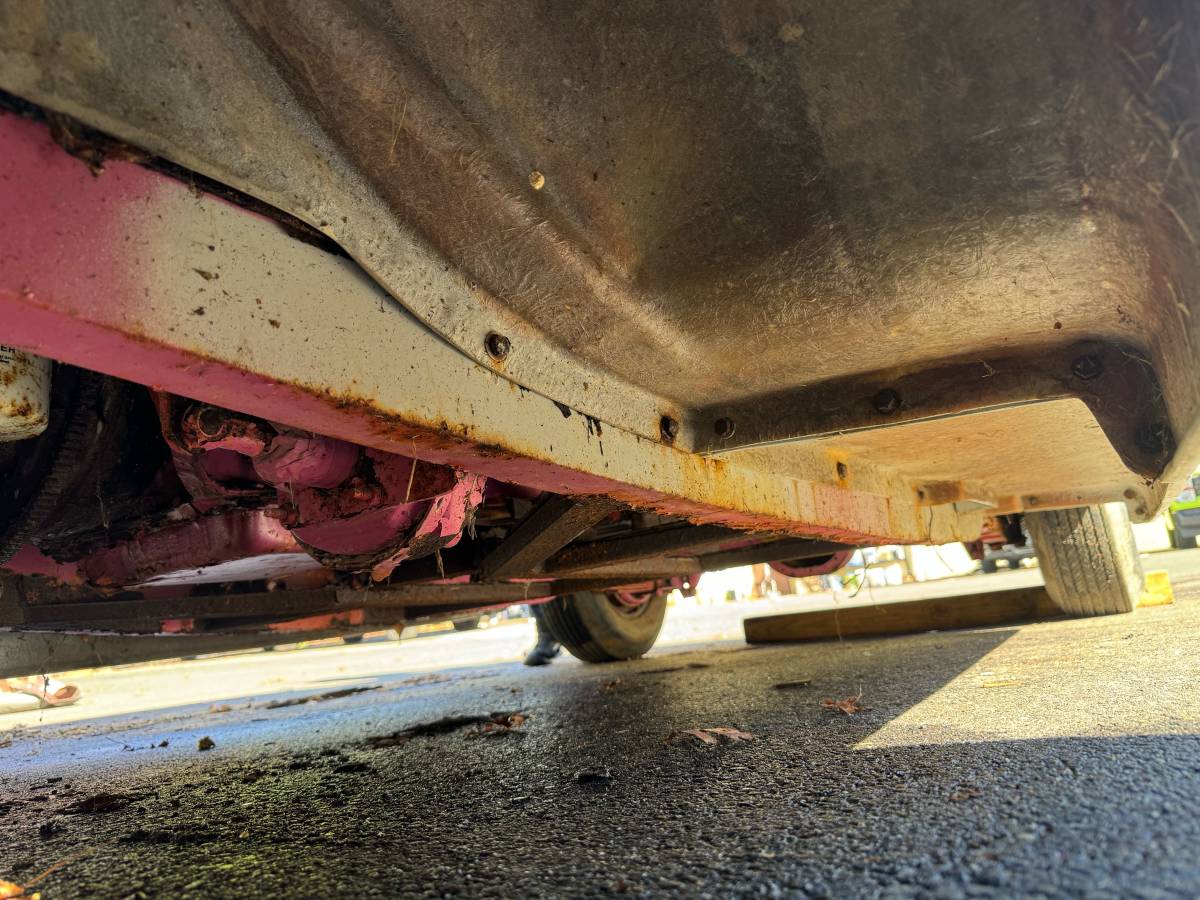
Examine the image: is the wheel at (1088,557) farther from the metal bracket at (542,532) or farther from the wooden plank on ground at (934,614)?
the metal bracket at (542,532)

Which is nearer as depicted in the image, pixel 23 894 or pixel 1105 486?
pixel 23 894

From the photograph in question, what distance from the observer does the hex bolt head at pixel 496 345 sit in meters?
1.24

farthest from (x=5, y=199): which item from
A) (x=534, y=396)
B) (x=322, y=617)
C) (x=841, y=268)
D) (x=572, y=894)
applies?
(x=322, y=617)

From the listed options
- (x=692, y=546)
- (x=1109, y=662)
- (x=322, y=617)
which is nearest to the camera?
(x=1109, y=662)

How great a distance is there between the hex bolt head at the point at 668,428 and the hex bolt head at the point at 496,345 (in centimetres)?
52

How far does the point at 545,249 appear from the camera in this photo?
3.97 feet

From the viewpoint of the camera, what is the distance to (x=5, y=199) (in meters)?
0.70

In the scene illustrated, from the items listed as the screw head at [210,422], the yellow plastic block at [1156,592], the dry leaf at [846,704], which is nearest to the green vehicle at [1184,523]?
the yellow plastic block at [1156,592]

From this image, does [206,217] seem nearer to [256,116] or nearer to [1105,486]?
[256,116]

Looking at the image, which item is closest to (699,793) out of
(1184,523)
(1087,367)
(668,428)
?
(668,428)

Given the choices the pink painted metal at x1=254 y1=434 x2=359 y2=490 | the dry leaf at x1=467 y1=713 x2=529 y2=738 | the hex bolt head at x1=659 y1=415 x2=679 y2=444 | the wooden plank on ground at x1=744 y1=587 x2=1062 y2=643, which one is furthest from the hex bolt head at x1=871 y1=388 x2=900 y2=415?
the wooden plank on ground at x1=744 y1=587 x2=1062 y2=643

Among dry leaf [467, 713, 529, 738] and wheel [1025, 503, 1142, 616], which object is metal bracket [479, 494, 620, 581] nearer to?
dry leaf [467, 713, 529, 738]

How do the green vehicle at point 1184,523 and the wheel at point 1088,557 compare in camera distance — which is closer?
the wheel at point 1088,557

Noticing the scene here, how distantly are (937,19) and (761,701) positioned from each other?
78.8 inches
